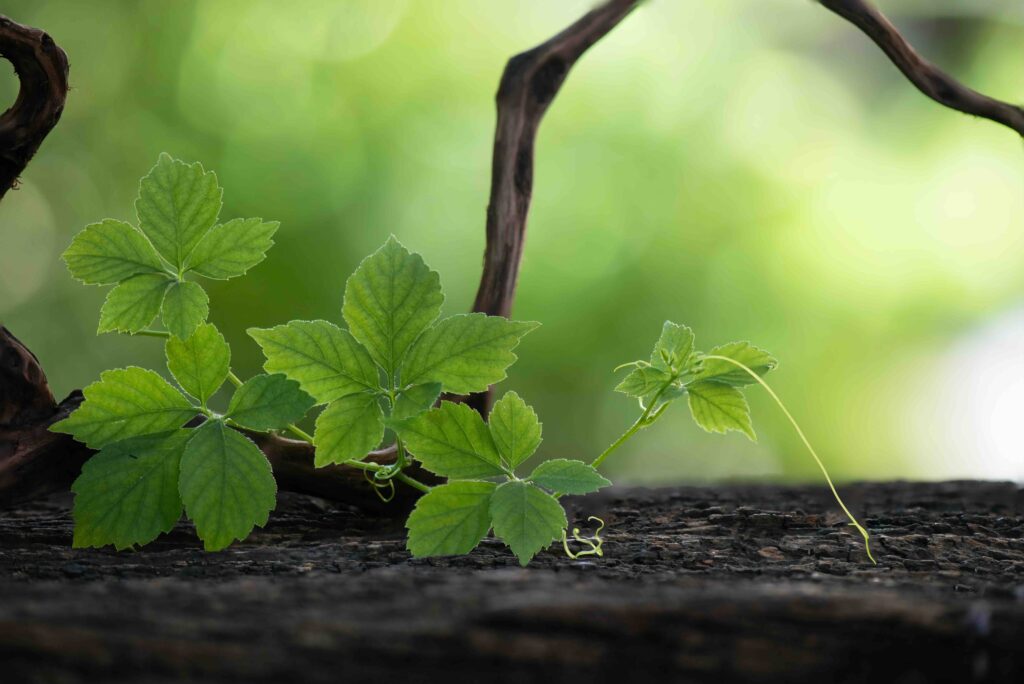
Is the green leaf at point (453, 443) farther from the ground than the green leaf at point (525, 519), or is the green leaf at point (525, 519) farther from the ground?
the green leaf at point (453, 443)

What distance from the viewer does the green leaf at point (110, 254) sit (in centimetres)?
78

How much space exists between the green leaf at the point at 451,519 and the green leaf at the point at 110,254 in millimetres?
300

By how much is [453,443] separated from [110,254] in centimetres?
32

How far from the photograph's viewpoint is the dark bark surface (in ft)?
1.35

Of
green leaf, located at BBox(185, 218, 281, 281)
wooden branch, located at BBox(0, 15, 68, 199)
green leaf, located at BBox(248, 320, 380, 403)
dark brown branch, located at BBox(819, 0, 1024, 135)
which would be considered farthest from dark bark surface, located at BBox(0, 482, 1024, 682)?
dark brown branch, located at BBox(819, 0, 1024, 135)

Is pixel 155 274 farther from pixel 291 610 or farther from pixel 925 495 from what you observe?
pixel 925 495

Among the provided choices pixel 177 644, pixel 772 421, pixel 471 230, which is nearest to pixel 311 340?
pixel 177 644

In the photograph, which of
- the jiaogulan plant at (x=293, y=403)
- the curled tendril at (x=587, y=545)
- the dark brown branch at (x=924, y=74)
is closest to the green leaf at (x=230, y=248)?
the jiaogulan plant at (x=293, y=403)

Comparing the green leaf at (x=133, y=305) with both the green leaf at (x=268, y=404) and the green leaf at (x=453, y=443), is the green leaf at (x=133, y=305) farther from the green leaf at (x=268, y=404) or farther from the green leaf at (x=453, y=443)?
the green leaf at (x=453, y=443)

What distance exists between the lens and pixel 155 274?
0.79 m

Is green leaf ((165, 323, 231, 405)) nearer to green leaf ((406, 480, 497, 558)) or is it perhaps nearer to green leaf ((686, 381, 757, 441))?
green leaf ((406, 480, 497, 558))

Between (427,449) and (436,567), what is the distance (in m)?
0.09

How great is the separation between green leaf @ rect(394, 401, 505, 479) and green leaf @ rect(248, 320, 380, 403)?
0.05m

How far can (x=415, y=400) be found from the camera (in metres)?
0.73
